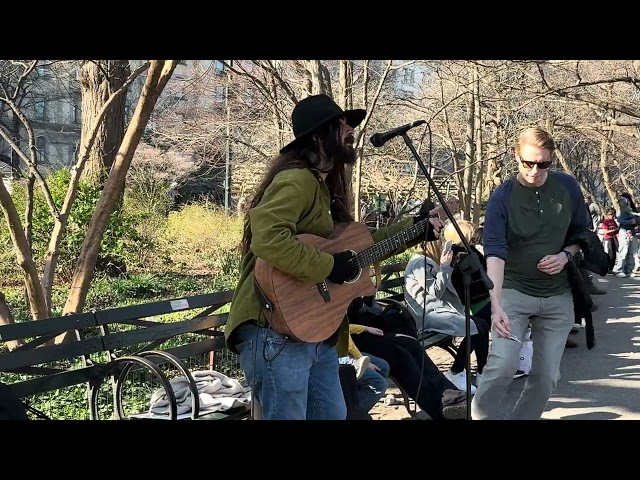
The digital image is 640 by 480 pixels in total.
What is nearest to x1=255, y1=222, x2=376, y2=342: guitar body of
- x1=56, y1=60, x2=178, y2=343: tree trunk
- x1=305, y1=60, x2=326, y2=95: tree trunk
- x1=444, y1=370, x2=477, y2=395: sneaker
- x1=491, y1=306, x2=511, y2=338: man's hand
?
x1=491, y1=306, x2=511, y2=338: man's hand

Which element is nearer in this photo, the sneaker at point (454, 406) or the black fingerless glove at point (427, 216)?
the black fingerless glove at point (427, 216)

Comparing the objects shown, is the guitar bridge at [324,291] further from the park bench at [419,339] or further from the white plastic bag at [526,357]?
the white plastic bag at [526,357]

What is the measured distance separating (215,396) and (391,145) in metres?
10.8

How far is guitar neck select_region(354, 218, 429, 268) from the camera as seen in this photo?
3.26m

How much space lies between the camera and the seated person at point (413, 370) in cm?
452

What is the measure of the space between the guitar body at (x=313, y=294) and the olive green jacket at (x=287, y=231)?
6 centimetres

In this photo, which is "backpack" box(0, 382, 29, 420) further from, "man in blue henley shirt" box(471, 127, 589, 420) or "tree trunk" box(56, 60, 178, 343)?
"tree trunk" box(56, 60, 178, 343)

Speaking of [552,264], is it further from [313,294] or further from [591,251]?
[313,294]

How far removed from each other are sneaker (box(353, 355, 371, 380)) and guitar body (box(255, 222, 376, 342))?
3.97ft

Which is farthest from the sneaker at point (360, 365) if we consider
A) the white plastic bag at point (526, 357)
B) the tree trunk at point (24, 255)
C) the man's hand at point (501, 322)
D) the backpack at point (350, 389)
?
the tree trunk at point (24, 255)

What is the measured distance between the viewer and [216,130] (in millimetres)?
12641

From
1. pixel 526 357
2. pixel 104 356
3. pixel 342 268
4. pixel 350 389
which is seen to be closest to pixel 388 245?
pixel 342 268

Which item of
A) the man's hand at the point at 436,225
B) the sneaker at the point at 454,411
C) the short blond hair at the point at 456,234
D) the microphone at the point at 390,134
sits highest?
the microphone at the point at 390,134
